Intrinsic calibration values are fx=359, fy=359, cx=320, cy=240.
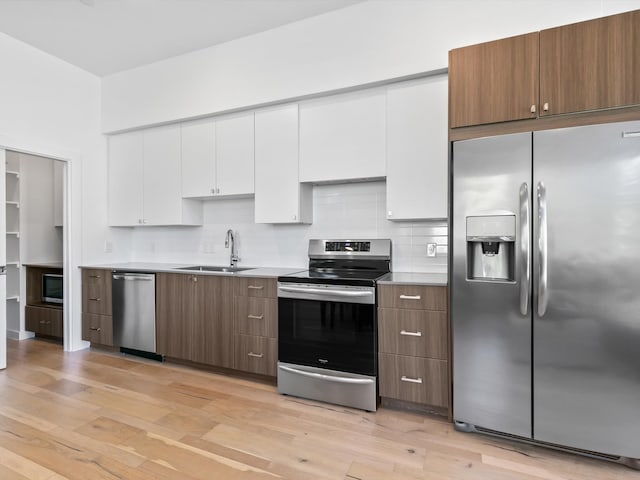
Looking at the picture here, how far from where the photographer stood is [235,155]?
10.9 feet

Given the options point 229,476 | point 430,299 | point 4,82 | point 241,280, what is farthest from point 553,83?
point 4,82

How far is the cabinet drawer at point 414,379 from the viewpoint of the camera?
228cm

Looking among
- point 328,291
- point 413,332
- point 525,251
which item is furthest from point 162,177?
point 525,251

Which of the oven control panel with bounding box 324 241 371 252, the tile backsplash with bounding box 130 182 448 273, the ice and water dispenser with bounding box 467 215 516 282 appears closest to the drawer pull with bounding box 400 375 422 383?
the ice and water dispenser with bounding box 467 215 516 282

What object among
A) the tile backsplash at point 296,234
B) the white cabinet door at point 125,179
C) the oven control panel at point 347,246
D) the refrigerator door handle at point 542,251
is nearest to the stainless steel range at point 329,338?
the oven control panel at point 347,246

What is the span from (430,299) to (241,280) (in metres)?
1.49

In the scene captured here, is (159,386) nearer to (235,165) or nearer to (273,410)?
(273,410)

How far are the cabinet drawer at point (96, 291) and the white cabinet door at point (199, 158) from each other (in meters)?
1.19

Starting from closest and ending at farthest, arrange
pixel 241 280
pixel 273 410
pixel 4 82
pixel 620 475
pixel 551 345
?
pixel 620 475 < pixel 551 345 < pixel 273 410 < pixel 241 280 < pixel 4 82

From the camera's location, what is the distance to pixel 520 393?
6.48ft

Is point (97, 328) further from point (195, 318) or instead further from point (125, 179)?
point (125, 179)

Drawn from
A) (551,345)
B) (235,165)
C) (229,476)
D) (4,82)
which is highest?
(4,82)

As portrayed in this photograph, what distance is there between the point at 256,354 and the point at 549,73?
106 inches

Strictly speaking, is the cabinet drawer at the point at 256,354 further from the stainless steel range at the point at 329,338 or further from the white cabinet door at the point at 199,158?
the white cabinet door at the point at 199,158
